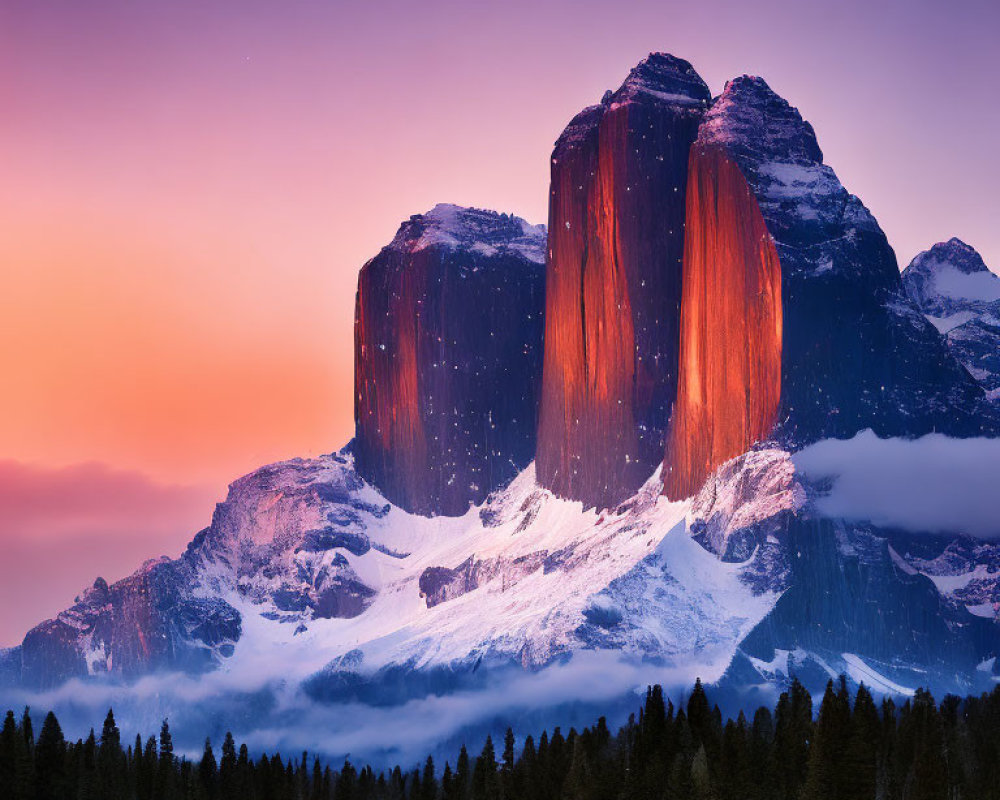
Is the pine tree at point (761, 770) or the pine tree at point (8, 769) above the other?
the pine tree at point (8, 769)

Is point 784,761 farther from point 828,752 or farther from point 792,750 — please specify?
point 828,752

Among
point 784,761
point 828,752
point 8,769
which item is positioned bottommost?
point 828,752

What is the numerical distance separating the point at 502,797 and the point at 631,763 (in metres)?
17.0

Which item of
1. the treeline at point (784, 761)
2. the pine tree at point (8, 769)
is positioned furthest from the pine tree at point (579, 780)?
the pine tree at point (8, 769)

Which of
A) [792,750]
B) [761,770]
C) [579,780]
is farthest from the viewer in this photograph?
[579,780]

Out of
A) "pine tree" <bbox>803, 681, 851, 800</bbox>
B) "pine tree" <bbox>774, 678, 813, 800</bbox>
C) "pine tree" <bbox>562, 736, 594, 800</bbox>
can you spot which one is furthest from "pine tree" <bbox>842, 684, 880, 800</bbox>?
"pine tree" <bbox>562, 736, 594, 800</bbox>

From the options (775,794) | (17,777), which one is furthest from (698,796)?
(17,777)

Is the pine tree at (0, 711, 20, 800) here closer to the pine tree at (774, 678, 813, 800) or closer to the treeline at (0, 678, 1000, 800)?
the treeline at (0, 678, 1000, 800)

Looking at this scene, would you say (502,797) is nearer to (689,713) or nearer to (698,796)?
(689,713)

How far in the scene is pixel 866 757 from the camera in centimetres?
15975

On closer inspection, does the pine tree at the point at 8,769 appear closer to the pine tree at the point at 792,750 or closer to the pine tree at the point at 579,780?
the pine tree at the point at 579,780

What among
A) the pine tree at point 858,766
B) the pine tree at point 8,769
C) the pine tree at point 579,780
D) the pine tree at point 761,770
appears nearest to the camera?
the pine tree at point 858,766

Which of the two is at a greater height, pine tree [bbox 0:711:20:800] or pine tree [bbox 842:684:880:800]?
pine tree [bbox 0:711:20:800]

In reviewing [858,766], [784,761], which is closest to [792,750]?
[784,761]
